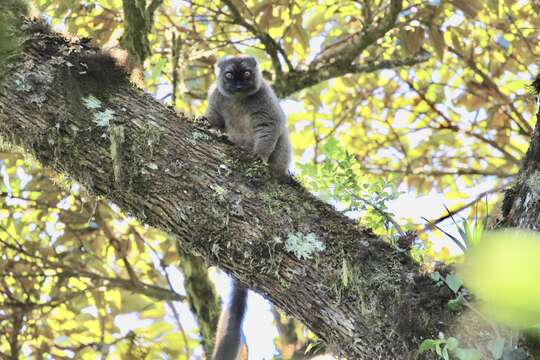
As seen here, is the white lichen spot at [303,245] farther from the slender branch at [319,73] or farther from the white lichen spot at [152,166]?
the slender branch at [319,73]

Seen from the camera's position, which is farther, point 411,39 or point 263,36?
point 263,36

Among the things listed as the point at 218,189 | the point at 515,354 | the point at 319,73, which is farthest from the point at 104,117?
the point at 319,73

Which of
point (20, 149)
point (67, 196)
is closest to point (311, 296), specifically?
point (20, 149)

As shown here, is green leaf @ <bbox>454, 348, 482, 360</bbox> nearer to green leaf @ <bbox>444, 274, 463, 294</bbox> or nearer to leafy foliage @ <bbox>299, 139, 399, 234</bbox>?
green leaf @ <bbox>444, 274, 463, 294</bbox>

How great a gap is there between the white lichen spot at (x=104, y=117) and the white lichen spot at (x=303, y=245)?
998 mm

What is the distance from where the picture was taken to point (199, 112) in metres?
6.90

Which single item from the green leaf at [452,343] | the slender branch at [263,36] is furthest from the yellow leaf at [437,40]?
the green leaf at [452,343]

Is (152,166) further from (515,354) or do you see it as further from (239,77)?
(239,77)

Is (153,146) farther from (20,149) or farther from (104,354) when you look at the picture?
(104,354)

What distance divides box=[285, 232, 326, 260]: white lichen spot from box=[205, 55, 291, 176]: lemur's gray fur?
2.01m

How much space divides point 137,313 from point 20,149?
120 inches

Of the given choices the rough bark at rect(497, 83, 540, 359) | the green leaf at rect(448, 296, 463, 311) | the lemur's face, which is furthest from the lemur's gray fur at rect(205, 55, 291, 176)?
the green leaf at rect(448, 296, 463, 311)

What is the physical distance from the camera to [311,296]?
255cm

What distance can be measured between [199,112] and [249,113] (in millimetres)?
2003
